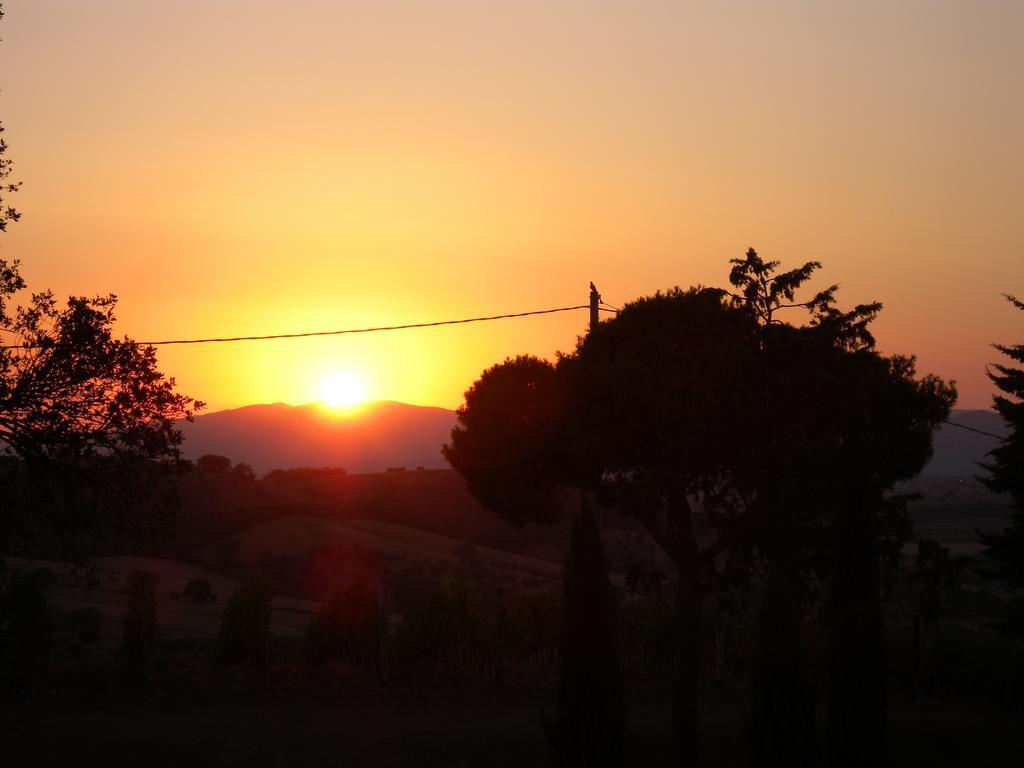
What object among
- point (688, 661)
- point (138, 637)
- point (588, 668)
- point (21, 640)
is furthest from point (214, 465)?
point (21, 640)

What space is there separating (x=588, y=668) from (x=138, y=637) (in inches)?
601

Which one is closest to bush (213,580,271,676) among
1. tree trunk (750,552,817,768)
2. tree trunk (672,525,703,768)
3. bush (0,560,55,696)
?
tree trunk (672,525,703,768)

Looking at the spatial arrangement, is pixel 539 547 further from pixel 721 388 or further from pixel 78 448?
pixel 78 448

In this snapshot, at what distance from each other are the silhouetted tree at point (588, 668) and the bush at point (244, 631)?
571 inches

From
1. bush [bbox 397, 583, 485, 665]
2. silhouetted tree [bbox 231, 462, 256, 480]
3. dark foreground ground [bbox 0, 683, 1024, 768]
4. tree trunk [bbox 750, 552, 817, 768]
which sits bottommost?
dark foreground ground [bbox 0, 683, 1024, 768]

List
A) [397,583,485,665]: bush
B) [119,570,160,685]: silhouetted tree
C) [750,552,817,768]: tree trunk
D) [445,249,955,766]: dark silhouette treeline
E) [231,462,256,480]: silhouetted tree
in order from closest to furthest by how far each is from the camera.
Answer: [750,552,817,768]: tree trunk < [445,249,955,766]: dark silhouette treeline < [119,570,160,685]: silhouetted tree < [397,583,485,665]: bush < [231,462,256,480]: silhouetted tree

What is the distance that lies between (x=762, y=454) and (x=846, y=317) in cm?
310

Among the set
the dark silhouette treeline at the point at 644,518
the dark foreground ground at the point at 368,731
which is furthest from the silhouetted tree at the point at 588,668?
the dark foreground ground at the point at 368,731

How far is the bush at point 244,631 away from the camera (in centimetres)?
2866

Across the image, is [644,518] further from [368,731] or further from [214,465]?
[214,465]

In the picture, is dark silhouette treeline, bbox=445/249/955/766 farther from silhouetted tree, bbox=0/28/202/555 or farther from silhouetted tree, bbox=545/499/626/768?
silhouetted tree, bbox=0/28/202/555

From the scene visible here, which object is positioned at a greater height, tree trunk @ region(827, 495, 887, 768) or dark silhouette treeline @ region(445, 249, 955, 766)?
dark silhouette treeline @ region(445, 249, 955, 766)

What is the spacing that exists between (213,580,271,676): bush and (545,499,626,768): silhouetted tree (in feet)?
47.6

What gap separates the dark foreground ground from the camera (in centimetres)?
2061
